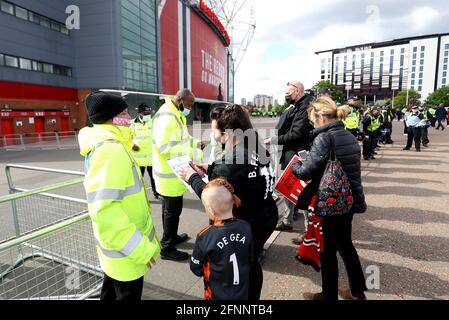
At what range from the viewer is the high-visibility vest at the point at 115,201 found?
5.59 ft

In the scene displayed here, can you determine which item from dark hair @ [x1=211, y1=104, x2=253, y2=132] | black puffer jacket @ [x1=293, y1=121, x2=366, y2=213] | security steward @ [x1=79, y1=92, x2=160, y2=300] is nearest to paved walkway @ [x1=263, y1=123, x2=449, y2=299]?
black puffer jacket @ [x1=293, y1=121, x2=366, y2=213]

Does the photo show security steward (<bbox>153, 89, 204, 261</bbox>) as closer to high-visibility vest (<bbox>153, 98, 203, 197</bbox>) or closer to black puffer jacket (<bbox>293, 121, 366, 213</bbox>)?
high-visibility vest (<bbox>153, 98, 203, 197</bbox>)

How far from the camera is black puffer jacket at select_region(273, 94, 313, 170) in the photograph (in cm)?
389

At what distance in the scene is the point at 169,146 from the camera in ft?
10.9

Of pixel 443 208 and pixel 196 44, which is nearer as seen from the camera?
pixel 443 208

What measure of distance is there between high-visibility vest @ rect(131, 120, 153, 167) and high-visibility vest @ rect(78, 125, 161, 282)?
4.32 metres

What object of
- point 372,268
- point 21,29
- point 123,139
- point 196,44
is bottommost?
point 372,268

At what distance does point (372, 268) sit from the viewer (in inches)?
132

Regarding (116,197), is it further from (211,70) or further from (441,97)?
(441,97)

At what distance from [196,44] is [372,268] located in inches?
1844

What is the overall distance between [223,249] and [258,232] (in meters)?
0.50
